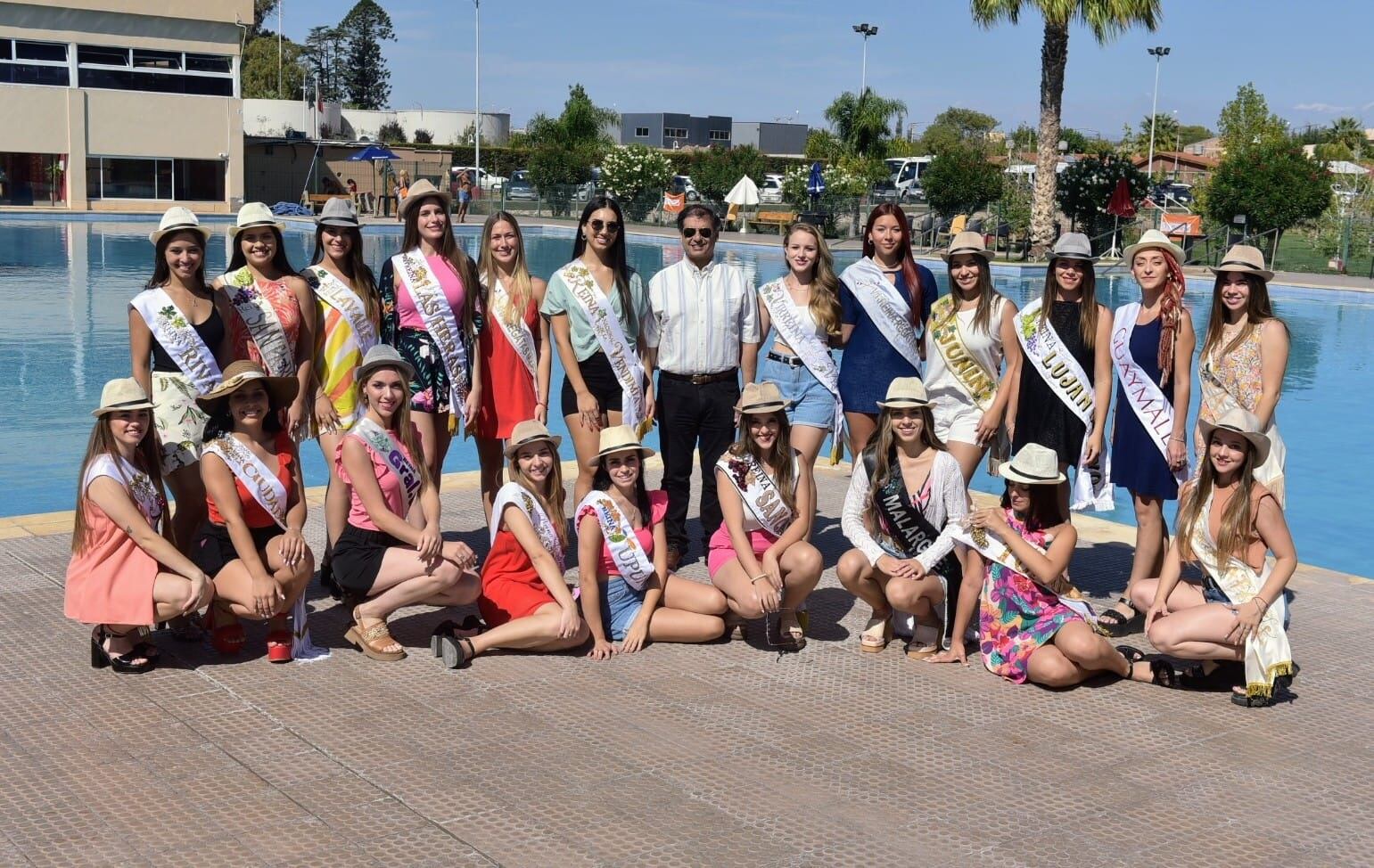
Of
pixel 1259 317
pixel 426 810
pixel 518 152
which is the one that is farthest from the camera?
pixel 518 152

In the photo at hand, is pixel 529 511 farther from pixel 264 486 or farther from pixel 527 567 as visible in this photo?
pixel 264 486

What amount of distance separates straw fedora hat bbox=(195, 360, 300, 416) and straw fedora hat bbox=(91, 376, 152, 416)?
239 millimetres

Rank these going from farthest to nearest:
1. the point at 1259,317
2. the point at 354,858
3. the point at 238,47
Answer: the point at 238,47 < the point at 1259,317 < the point at 354,858

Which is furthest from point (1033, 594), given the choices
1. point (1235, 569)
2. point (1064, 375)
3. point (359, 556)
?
point (359, 556)

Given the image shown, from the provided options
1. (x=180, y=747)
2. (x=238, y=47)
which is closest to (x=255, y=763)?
(x=180, y=747)

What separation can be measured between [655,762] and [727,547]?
4.72 feet

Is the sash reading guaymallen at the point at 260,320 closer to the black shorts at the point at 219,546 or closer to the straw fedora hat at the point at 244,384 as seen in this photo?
the straw fedora hat at the point at 244,384

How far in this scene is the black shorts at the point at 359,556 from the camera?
4922 mm

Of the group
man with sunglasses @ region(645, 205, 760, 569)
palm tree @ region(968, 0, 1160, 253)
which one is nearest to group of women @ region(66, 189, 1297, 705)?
man with sunglasses @ region(645, 205, 760, 569)

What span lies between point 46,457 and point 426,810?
282 inches

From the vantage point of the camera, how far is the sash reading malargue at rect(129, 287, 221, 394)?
16.5 feet

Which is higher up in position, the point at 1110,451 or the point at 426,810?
the point at 1110,451

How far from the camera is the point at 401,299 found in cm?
578

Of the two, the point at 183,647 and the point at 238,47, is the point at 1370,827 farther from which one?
the point at 238,47
